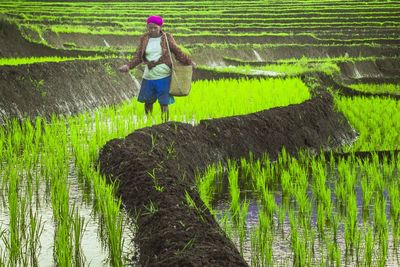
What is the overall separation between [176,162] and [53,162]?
81 centimetres

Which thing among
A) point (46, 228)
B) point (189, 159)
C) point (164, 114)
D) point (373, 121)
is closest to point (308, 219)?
point (46, 228)

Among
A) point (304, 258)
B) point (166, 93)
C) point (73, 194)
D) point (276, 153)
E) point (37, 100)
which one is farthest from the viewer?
point (37, 100)

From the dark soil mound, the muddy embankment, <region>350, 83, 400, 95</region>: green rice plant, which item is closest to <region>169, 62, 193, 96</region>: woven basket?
the dark soil mound

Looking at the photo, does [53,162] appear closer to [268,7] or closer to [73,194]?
[73,194]

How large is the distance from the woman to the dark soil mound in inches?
32.4

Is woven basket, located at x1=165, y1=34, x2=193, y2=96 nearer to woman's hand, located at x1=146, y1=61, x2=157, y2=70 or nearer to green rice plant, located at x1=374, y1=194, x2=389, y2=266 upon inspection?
woman's hand, located at x1=146, y1=61, x2=157, y2=70

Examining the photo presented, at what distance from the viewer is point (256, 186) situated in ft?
18.3

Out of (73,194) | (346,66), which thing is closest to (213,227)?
(73,194)

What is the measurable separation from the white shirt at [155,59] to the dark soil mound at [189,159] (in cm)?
86

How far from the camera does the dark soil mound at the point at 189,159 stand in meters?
3.39

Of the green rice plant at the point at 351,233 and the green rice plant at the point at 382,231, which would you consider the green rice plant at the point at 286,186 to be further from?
the green rice plant at the point at 351,233

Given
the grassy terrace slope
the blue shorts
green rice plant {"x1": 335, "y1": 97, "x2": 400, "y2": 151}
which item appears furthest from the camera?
the grassy terrace slope

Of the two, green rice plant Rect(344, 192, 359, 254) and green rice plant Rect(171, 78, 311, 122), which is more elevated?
green rice plant Rect(171, 78, 311, 122)

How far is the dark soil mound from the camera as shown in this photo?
11.1 feet
